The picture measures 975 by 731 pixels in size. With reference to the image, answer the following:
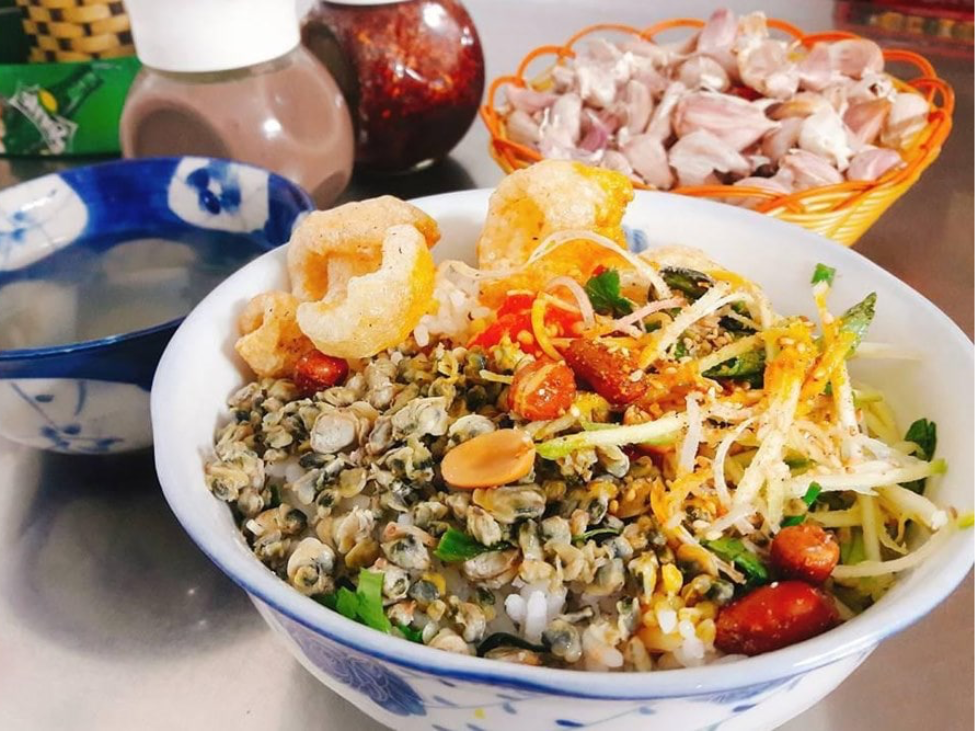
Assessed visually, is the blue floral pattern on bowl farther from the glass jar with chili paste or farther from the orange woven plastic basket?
the glass jar with chili paste

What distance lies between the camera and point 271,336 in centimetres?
90

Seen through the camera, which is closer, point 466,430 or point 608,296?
point 466,430

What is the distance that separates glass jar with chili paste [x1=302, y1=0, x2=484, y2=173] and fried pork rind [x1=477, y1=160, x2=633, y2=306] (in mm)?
652

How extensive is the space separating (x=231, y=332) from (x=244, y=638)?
320 millimetres

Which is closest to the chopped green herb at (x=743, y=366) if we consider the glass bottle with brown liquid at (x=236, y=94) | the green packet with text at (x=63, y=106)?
the glass bottle with brown liquid at (x=236, y=94)

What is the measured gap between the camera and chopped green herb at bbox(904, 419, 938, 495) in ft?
2.66

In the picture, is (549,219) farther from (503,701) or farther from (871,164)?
(871,164)

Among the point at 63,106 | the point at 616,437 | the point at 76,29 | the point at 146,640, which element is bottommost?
the point at 146,640

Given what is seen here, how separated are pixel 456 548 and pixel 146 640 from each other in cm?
Result: 43

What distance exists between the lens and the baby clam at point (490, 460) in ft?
2.45

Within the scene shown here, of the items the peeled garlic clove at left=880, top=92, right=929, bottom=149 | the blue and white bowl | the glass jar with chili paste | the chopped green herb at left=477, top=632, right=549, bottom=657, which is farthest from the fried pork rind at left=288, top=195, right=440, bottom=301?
the peeled garlic clove at left=880, top=92, right=929, bottom=149

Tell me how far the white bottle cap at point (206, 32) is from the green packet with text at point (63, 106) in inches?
18.2

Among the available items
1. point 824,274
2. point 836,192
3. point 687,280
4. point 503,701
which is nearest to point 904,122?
point 836,192

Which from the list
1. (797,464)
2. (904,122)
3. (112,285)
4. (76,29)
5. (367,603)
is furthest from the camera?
(76,29)
